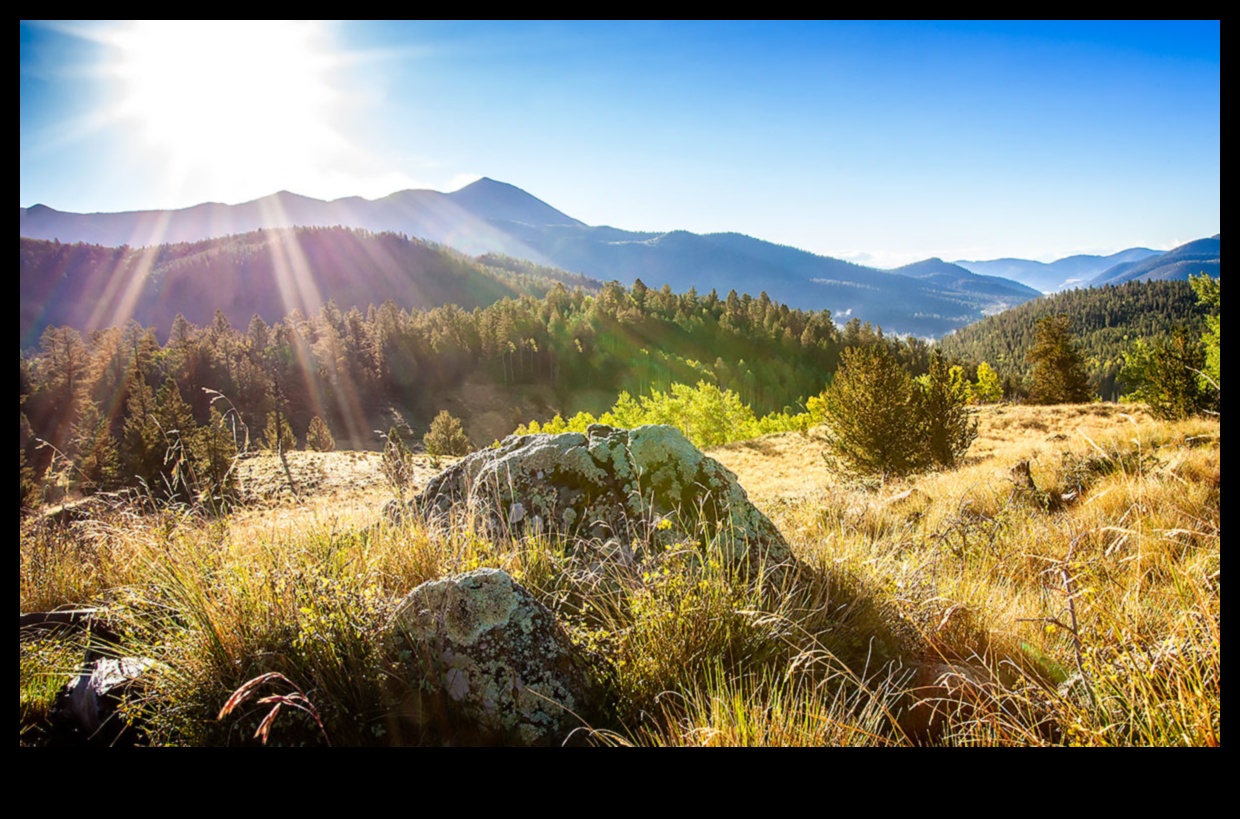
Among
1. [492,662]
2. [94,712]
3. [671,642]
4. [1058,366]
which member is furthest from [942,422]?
[1058,366]

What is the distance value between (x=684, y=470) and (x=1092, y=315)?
232 meters

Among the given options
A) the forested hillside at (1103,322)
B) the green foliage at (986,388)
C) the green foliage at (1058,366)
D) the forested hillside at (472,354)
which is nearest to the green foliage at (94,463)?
the green foliage at (1058,366)

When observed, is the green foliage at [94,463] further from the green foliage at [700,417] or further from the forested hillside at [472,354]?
the forested hillside at [472,354]

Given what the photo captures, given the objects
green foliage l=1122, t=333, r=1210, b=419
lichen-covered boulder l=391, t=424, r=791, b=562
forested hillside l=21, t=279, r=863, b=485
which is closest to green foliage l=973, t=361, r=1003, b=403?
green foliage l=1122, t=333, r=1210, b=419

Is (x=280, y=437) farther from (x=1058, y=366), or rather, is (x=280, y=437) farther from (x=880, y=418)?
(x=1058, y=366)

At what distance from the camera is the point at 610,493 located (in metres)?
4.41

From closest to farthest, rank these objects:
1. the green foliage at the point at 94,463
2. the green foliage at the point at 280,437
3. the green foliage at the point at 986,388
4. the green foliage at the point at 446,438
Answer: the green foliage at the point at 280,437, the green foliage at the point at 94,463, the green foliage at the point at 446,438, the green foliage at the point at 986,388

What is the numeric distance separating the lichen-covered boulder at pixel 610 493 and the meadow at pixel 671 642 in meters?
0.35

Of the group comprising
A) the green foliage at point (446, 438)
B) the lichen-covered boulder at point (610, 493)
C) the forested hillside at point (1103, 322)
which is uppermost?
the forested hillside at point (1103, 322)

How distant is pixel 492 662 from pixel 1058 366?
55900 millimetres

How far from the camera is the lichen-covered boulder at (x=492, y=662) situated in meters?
2.23

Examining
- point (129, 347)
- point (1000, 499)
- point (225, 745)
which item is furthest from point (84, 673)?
point (129, 347)

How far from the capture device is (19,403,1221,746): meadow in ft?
6.71
